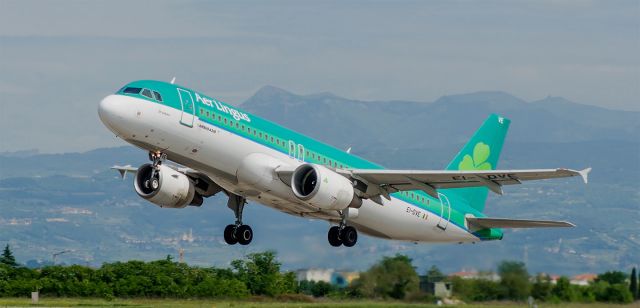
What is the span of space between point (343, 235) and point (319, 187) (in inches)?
136

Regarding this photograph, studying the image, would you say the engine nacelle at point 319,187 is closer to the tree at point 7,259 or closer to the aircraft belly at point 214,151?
the aircraft belly at point 214,151

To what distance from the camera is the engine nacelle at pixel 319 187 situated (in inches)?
1543

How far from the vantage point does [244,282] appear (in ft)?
168

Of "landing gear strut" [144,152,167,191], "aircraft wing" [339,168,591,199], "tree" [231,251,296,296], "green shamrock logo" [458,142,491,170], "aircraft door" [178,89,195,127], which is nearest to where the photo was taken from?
"aircraft door" [178,89,195,127]

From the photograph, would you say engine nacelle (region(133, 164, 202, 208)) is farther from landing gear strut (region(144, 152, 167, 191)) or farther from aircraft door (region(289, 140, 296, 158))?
aircraft door (region(289, 140, 296, 158))

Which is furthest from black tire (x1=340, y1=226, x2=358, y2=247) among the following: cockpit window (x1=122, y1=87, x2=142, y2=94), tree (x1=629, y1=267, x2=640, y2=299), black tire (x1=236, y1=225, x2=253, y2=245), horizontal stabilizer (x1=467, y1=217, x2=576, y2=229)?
tree (x1=629, y1=267, x2=640, y2=299)

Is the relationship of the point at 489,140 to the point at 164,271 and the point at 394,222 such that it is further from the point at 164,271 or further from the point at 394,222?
the point at 164,271

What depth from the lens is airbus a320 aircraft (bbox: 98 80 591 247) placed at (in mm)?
37031

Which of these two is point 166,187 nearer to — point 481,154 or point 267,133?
point 267,133

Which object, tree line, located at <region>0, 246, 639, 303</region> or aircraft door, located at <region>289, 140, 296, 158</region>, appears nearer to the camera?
aircraft door, located at <region>289, 140, 296, 158</region>

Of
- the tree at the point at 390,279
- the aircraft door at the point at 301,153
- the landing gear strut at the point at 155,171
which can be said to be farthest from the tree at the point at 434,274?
the landing gear strut at the point at 155,171

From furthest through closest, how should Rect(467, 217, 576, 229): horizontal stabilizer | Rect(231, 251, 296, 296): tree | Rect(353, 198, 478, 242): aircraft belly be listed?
Rect(231, 251, 296, 296): tree → Rect(353, 198, 478, 242): aircraft belly → Rect(467, 217, 576, 229): horizontal stabilizer

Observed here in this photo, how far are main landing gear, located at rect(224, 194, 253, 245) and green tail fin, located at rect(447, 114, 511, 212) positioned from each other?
8.90 m

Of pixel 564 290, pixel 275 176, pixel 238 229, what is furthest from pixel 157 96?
pixel 564 290
